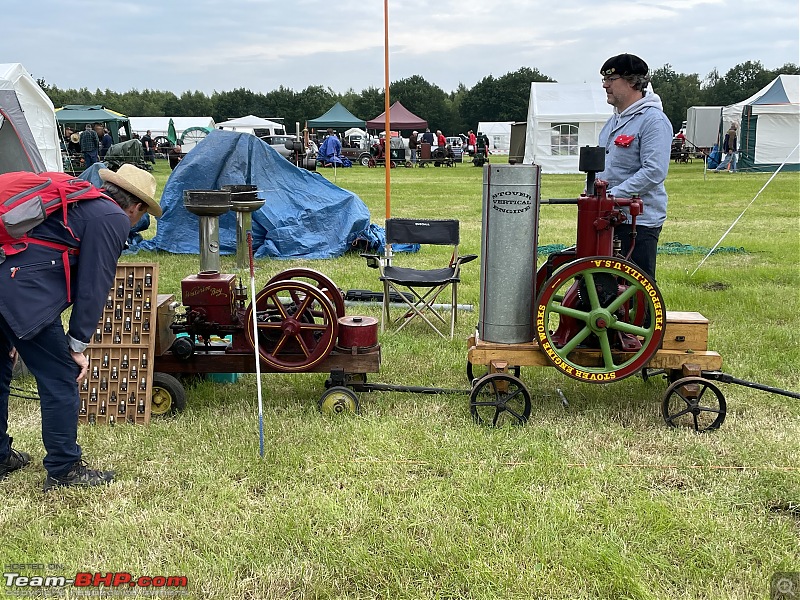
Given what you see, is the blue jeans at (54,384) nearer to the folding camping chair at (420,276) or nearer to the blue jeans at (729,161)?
the folding camping chair at (420,276)

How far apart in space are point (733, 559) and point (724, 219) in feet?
37.9

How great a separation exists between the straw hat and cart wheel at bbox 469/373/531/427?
2.03 m

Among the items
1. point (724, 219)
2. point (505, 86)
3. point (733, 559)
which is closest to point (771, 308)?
point (733, 559)

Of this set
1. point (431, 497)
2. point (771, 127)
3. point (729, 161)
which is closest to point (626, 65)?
point (431, 497)

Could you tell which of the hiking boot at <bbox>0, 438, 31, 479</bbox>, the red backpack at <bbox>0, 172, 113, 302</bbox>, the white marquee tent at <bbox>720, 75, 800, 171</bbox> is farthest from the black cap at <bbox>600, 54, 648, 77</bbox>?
the white marquee tent at <bbox>720, 75, 800, 171</bbox>

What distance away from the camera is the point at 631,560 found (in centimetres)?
283

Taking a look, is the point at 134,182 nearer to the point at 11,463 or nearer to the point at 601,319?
the point at 11,463

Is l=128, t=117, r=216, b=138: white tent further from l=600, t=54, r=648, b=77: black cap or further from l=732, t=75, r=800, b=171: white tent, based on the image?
l=600, t=54, r=648, b=77: black cap

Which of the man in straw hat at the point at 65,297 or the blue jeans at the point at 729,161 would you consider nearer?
the man in straw hat at the point at 65,297

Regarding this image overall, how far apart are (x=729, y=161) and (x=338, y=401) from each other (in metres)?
25.8

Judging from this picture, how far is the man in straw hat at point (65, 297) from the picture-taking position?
3.14 m

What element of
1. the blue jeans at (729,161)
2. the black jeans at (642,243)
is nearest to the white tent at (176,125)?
the blue jeans at (729,161)

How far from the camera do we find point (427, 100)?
3258 inches

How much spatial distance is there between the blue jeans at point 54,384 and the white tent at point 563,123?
22.6 meters
